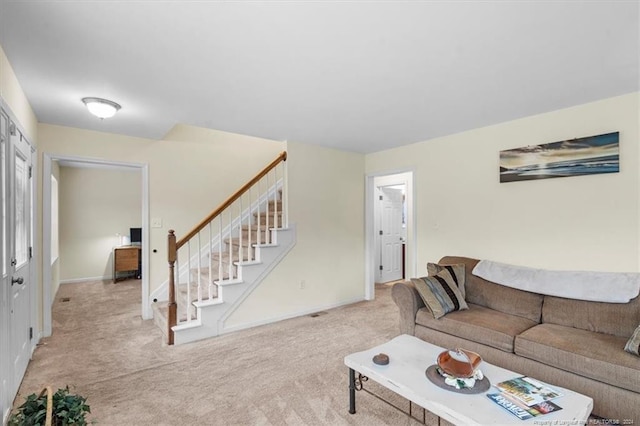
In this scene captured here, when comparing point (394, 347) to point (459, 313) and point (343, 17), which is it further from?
point (343, 17)

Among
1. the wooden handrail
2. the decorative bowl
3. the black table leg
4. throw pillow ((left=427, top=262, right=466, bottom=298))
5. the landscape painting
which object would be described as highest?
the landscape painting

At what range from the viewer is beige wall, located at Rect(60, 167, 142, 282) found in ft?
20.2

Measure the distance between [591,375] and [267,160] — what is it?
450 centimetres

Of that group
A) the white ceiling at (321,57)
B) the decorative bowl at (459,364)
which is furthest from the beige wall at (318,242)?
the decorative bowl at (459,364)

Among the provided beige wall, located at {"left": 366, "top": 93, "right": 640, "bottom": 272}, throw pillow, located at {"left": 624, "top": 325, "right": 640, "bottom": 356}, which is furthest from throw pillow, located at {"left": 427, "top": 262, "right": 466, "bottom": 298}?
throw pillow, located at {"left": 624, "top": 325, "right": 640, "bottom": 356}

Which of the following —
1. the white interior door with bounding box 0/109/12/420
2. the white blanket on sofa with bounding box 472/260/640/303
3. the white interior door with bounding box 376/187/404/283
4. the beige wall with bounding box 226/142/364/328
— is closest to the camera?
the white interior door with bounding box 0/109/12/420

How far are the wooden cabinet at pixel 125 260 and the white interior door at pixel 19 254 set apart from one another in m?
3.54

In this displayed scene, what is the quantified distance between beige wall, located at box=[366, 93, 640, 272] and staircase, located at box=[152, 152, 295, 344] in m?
1.87

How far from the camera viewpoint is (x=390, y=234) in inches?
252

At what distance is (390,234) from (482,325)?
152 inches

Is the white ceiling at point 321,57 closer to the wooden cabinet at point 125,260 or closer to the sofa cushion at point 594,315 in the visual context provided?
the sofa cushion at point 594,315

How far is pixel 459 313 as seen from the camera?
2836 millimetres

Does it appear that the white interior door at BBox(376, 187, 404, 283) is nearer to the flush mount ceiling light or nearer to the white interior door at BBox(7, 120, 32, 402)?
the flush mount ceiling light

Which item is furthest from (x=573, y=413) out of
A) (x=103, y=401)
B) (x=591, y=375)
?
(x=103, y=401)
